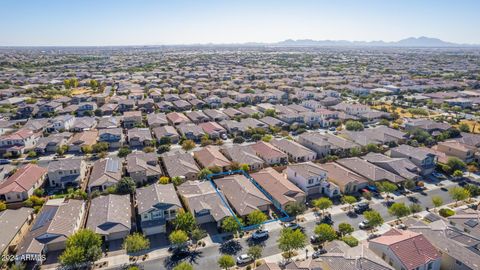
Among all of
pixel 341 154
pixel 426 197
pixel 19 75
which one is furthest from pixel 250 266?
pixel 19 75

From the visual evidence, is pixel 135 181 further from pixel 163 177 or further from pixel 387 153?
pixel 387 153

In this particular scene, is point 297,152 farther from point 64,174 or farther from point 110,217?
point 64,174

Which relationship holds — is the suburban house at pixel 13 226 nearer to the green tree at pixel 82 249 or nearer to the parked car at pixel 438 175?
the green tree at pixel 82 249

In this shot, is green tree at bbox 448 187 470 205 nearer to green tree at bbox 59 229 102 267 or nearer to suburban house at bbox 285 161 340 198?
suburban house at bbox 285 161 340 198

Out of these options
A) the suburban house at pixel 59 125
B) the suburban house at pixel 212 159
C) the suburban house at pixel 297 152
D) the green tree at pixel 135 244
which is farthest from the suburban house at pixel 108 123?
the green tree at pixel 135 244

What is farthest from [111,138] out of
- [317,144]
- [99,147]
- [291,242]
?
[291,242]

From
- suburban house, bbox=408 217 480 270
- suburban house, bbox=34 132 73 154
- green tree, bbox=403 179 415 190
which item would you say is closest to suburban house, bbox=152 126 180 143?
suburban house, bbox=34 132 73 154
